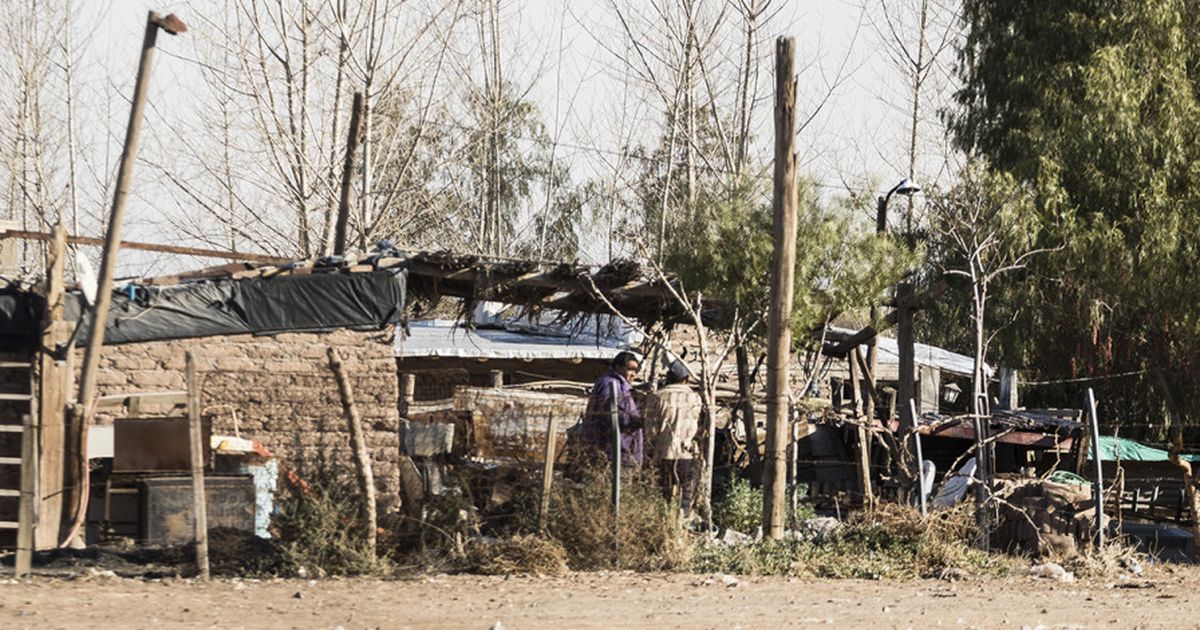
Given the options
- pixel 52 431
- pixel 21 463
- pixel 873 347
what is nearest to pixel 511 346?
pixel 873 347

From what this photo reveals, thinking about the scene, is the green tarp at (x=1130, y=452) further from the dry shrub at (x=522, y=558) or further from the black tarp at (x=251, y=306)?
the dry shrub at (x=522, y=558)

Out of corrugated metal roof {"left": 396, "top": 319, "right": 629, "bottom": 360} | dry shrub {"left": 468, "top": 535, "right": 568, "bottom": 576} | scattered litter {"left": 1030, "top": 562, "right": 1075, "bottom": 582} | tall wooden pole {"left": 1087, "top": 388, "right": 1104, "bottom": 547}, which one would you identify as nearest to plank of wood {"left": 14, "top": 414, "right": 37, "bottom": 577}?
dry shrub {"left": 468, "top": 535, "right": 568, "bottom": 576}

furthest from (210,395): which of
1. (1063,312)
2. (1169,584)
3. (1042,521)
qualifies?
(1063,312)

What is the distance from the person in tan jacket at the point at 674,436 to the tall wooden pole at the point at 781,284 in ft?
4.13

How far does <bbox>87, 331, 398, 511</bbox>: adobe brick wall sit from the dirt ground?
10.9ft

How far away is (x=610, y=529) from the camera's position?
1184 cm

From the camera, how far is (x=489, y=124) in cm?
3888

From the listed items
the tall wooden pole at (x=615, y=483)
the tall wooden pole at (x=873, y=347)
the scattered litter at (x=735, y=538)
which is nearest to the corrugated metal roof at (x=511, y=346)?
the tall wooden pole at (x=873, y=347)

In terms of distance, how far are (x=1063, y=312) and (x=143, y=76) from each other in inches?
564

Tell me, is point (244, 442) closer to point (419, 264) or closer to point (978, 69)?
point (419, 264)

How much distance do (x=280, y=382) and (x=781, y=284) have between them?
497 cm

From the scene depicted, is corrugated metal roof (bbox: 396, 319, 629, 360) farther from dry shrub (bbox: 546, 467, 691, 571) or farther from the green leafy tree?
dry shrub (bbox: 546, 467, 691, 571)

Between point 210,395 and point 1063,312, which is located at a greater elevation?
point 1063,312

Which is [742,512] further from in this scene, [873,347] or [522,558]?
[873,347]
